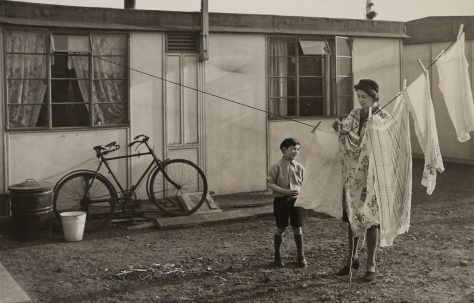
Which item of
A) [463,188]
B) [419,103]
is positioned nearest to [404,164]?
[419,103]

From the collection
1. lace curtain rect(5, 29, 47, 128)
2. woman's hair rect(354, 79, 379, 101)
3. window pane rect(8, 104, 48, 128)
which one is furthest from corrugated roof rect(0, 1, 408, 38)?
woman's hair rect(354, 79, 379, 101)

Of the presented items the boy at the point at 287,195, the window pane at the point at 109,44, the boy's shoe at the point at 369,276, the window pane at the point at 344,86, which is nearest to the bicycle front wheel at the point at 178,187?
the window pane at the point at 109,44

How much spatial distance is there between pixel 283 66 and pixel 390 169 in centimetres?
561

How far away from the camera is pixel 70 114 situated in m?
9.48

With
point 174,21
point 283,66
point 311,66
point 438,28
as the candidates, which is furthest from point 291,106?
point 438,28

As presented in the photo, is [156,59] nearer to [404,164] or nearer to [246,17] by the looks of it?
[246,17]

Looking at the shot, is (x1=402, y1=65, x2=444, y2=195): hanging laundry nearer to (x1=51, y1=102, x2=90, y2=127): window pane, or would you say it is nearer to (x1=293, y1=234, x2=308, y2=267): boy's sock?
(x1=293, y1=234, x2=308, y2=267): boy's sock

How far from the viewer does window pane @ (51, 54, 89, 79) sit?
930 centimetres

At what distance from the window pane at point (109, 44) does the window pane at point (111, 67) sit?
10 cm

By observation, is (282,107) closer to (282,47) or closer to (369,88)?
(282,47)

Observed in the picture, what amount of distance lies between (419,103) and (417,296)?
1980 millimetres

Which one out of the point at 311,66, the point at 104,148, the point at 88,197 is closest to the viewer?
the point at 88,197

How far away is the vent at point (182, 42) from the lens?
10.2 m

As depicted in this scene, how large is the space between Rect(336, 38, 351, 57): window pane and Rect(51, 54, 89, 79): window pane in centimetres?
484
